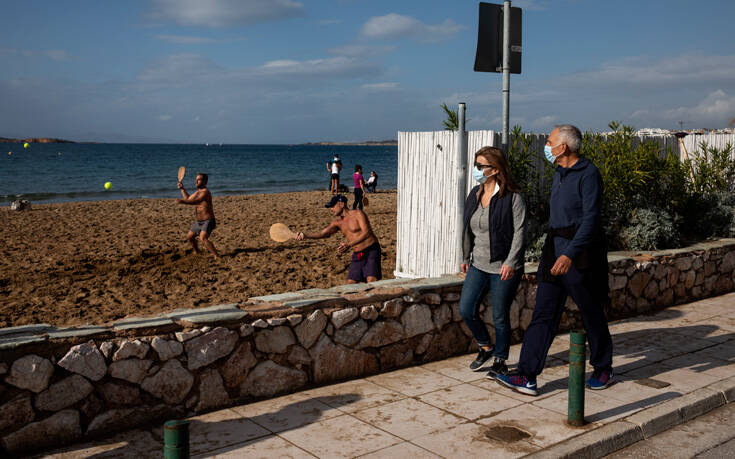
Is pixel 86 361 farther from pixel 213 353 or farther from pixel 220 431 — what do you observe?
pixel 220 431

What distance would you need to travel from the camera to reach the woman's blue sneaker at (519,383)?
4801mm

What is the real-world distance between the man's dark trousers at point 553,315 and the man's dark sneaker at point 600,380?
0.92 feet

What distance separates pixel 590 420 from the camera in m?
4.32

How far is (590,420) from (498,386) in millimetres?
859

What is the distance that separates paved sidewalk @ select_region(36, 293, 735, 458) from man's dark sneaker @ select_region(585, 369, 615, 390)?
0.18 ft

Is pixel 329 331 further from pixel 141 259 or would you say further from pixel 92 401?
pixel 141 259

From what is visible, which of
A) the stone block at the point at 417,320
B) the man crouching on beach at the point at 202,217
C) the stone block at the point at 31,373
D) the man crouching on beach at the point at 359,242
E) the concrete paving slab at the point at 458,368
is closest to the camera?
the stone block at the point at 31,373

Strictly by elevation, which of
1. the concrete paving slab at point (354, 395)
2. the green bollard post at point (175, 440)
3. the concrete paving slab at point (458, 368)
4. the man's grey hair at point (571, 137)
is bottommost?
the concrete paving slab at point (354, 395)

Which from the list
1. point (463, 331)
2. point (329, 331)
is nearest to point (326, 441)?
point (329, 331)

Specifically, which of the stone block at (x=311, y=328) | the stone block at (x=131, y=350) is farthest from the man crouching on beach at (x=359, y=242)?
the stone block at (x=131, y=350)

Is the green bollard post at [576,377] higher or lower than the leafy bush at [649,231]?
lower

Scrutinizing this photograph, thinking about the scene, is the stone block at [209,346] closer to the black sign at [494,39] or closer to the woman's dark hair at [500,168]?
the woman's dark hair at [500,168]

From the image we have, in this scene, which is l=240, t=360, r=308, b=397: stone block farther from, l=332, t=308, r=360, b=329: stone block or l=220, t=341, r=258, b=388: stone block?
l=332, t=308, r=360, b=329: stone block

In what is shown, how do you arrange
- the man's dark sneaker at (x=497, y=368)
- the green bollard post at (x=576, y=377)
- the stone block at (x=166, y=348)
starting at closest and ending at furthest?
the green bollard post at (x=576, y=377), the stone block at (x=166, y=348), the man's dark sneaker at (x=497, y=368)
